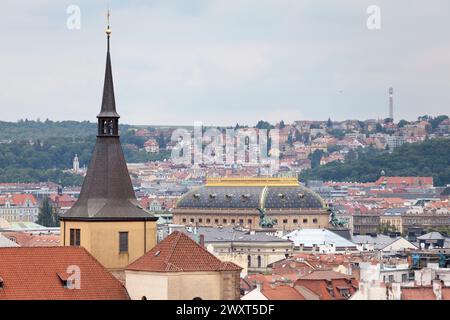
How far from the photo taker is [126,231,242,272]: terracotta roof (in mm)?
44219

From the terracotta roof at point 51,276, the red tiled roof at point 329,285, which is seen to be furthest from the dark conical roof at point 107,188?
the red tiled roof at point 329,285

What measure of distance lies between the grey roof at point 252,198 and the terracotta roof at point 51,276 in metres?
97.3

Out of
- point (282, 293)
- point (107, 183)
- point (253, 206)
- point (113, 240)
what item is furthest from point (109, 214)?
point (253, 206)

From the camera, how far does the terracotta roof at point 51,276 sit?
42.4m

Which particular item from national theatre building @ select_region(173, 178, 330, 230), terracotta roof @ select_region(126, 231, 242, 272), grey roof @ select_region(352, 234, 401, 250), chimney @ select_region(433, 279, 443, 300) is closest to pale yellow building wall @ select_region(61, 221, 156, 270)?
terracotta roof @ select_region(126, 231, 242, 272)

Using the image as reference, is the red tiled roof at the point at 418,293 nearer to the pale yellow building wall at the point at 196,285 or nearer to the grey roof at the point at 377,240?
the pale yellow building wall at the point at 196,285

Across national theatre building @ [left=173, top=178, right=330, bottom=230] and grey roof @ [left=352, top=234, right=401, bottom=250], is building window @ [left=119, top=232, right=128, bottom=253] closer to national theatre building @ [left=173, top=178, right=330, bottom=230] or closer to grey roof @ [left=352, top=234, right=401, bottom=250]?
grey roof @ [left=352, top=234, right=401, bottom=250]

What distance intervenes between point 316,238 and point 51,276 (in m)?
80.0

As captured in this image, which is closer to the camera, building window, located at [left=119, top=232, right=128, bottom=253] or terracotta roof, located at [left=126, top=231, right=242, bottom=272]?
terracotta roof, located at [left=126, top=231, right=242, bottom=272]

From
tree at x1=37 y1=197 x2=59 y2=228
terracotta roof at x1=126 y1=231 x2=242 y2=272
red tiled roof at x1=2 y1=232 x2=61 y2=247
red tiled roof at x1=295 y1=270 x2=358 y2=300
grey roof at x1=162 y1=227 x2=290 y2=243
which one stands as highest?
terracotta roof at x1=126 y1=231 x2=242 y2=272
